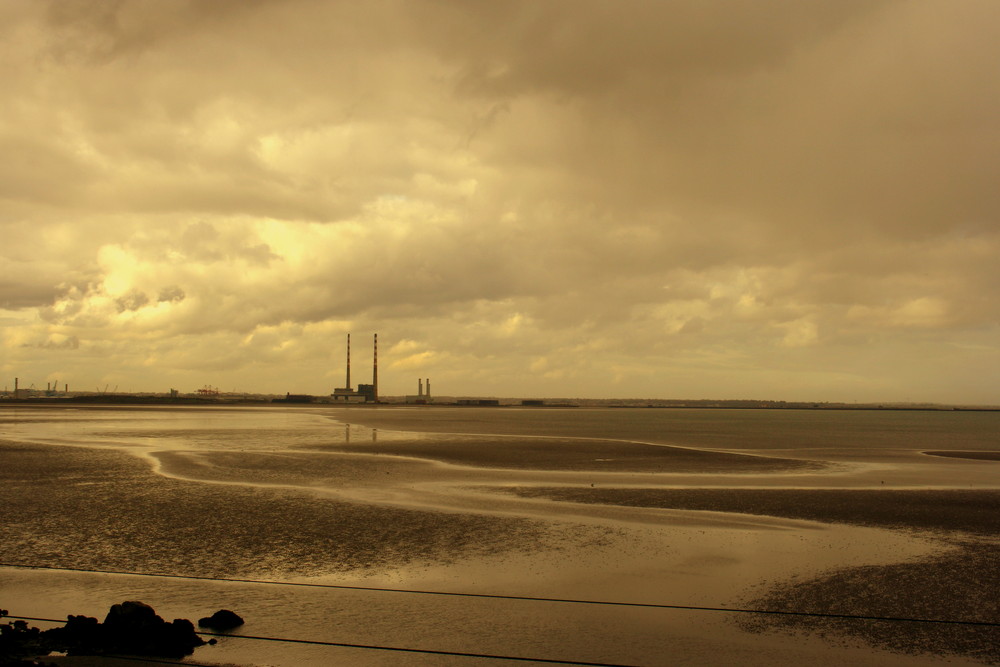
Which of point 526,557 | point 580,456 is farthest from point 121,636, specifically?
point 580,456

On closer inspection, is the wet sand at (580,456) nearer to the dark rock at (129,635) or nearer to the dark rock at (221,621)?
the dark rock at (221,621)

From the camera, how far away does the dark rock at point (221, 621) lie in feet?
39.3

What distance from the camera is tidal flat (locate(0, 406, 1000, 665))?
12148 millimetres

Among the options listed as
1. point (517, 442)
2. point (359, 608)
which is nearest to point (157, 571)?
point (359, 608)

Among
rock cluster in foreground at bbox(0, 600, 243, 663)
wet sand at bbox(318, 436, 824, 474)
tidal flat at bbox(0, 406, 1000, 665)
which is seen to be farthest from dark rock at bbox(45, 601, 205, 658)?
wet sand at bbox(318, 436, 824, 474)

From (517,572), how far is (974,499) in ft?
A: 72.4

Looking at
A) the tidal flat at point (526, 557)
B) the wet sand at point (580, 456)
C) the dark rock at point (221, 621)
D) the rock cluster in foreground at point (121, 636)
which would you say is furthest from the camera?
the wet sand at point (580, 456)

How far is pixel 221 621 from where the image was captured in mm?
12016

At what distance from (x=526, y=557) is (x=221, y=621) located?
25.5 ft

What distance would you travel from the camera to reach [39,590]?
14.2 metres

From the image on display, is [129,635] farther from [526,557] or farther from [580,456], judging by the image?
[580,456]

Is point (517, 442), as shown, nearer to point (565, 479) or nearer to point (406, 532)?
point (565, 479)

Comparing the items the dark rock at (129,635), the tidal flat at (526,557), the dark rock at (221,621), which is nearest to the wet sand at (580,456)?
the tidal flat at (526,557)

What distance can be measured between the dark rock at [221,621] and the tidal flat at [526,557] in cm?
53
